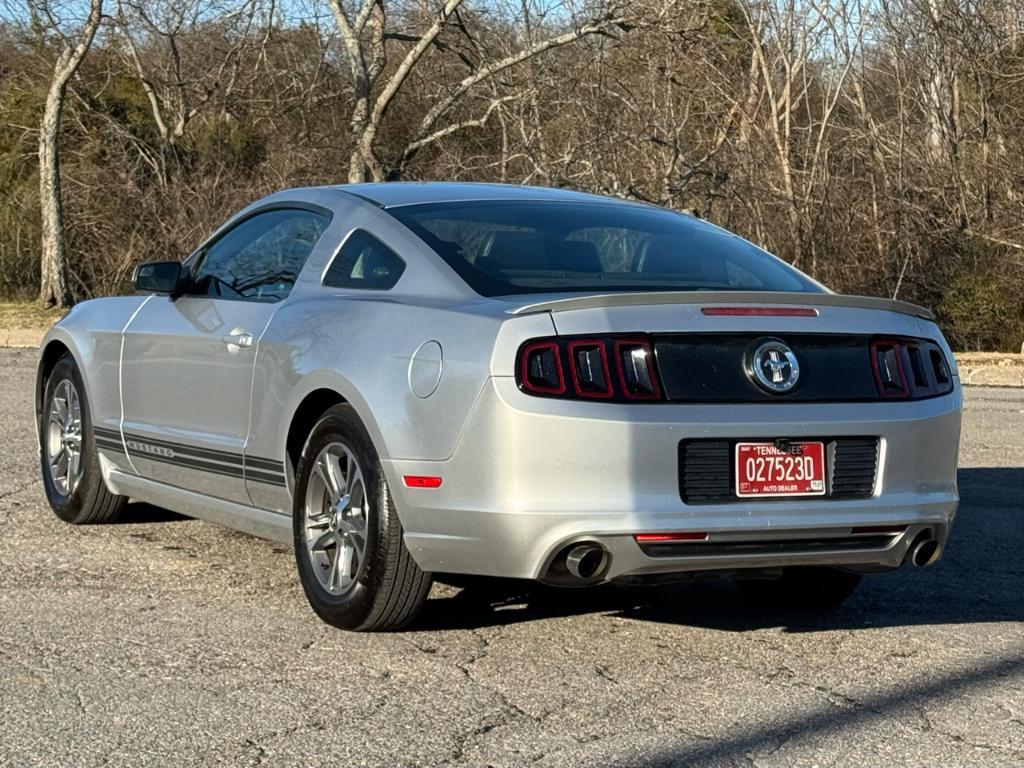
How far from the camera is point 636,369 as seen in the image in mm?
5000

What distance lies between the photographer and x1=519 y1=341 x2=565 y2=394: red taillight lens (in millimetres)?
4961

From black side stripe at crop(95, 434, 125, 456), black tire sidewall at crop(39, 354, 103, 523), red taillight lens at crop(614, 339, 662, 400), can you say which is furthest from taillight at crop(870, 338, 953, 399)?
black tire sidewall at crop(39, 354, 103, 523)

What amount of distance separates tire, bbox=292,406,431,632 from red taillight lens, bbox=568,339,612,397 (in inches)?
30.1

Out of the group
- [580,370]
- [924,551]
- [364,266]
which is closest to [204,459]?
[364,266]

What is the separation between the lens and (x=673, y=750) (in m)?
4.33

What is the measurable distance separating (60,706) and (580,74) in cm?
1915

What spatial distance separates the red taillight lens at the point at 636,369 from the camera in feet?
16.4

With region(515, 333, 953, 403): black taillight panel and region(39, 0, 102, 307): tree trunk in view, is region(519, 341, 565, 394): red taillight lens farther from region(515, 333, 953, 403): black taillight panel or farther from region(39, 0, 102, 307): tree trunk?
region(39, 0, 102, 307): tree trunk

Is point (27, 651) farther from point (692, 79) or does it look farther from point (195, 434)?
point (692, 79)

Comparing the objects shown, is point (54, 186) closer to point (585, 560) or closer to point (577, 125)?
point (577, 125)

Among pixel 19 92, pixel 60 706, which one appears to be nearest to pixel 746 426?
pixel 60 706

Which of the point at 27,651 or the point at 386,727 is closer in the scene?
the point at 386,727

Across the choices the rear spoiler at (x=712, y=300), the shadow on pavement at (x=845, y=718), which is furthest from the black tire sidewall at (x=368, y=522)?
the shadow on pavement at (x=845, y=718)

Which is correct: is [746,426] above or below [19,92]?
below
